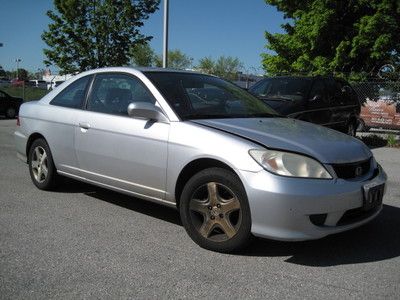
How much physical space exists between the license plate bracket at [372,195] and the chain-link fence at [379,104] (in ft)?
37.3

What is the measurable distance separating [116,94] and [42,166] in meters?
1.59

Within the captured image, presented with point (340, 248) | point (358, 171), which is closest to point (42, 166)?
point (340, 248)

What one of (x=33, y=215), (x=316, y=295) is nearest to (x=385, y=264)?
(x=316, y=295)

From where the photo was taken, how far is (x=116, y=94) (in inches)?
201

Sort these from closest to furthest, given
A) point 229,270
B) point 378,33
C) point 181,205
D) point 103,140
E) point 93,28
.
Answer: point 229,270 < point 181,205 < point 103,140 < point 378,33 < point 93,28

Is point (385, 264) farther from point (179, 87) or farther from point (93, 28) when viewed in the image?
point (93, 28)

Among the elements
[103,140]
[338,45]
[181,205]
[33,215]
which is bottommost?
[33,215]

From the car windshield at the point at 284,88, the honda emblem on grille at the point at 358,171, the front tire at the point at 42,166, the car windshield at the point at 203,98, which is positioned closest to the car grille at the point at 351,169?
the honda emblem on grille at the point at 358,171

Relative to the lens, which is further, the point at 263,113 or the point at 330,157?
the point at 263,113

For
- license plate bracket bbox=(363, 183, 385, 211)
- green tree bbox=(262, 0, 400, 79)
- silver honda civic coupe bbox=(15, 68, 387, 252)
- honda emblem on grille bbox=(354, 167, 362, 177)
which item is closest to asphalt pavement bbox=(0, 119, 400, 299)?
silver honda civic coupe bbox=(15, 68, 387, 252)

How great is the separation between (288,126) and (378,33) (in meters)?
12.1

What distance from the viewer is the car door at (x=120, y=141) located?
445 centimetres

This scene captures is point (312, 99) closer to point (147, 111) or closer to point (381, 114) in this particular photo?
point (147, 111)

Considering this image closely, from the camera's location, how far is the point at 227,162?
3.85 metres
